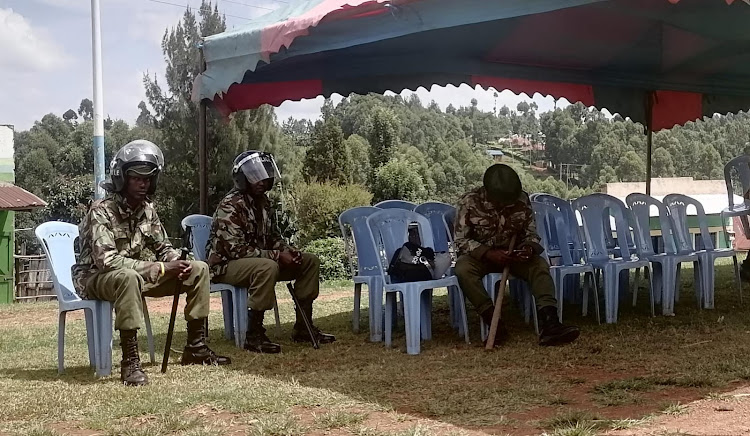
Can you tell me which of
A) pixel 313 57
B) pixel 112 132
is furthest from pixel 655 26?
pixel 112 132

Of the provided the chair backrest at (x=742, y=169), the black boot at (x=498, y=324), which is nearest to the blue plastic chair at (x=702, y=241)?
the chair backrest at (x=742, y=169)

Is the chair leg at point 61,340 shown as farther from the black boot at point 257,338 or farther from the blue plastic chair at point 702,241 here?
the blue plastic chair at point 702,241

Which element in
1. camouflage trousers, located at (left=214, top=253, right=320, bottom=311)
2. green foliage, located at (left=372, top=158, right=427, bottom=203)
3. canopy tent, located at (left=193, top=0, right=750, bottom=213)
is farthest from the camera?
green foliage, located at (left=372, top=158, right=427, bottom=203)

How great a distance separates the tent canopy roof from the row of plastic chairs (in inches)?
59.6

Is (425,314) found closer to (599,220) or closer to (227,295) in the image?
(227,295)

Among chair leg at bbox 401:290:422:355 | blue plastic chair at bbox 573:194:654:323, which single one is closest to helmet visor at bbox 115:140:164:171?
chair leg at bbox 401:290:422:355

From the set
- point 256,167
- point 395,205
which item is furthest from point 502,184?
point 256,167

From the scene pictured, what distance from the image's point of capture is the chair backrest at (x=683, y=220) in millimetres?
6770

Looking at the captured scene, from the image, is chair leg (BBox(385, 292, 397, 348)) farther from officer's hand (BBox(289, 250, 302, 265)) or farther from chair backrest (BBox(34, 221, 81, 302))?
chair backrest (BBox(34, 221, 81, 302))

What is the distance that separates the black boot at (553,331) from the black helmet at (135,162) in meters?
2.72

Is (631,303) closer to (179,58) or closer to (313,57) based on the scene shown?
(313,57)

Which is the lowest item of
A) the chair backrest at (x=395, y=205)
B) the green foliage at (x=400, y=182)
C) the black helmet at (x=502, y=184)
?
the chair backrest at (x=395, y=205)

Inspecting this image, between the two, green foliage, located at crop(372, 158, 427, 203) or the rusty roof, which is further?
green foliage, located at crop(372, 158, 427, 203)

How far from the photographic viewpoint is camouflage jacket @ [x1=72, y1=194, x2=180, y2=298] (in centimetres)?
465
